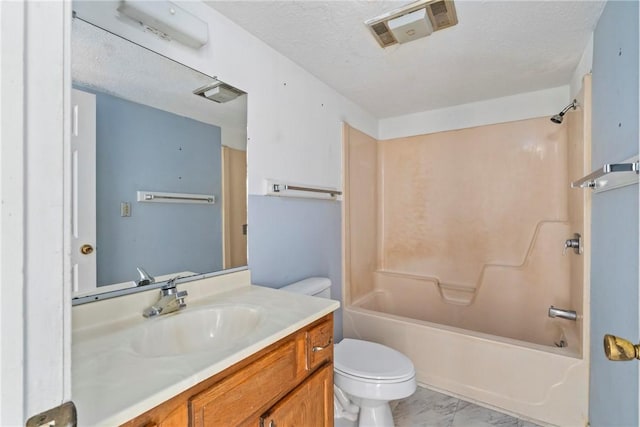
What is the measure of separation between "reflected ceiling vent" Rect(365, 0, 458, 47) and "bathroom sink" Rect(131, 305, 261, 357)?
1.41m

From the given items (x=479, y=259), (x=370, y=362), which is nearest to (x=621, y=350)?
(x=370, y=362)

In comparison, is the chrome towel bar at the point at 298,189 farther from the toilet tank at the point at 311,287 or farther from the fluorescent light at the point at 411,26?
the fluorescent light at the point at 411,26

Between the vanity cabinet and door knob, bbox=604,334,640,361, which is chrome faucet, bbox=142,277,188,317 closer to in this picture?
the vanity cabinet

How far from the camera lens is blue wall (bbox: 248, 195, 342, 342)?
5.29 ft

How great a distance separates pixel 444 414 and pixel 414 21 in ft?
6.92

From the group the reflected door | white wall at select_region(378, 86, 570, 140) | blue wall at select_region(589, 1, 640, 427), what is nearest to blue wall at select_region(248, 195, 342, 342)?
the reflected door

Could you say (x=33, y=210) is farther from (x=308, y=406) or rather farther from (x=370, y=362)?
(x=370, y=362)

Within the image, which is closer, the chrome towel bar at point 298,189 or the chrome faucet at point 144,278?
the chrome faucet at point 144,278

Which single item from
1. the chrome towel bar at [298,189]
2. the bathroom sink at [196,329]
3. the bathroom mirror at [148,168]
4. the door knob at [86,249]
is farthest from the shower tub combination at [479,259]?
the door knob at [86,249]

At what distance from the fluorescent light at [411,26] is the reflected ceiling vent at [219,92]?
81cm

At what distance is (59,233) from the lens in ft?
1.19

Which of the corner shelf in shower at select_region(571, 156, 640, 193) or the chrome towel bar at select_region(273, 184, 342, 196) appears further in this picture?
the chrome towel bar at select_region(273, 184, 342, 196)

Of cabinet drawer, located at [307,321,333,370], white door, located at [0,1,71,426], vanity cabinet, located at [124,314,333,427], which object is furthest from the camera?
cabinet drawer, located at [307,321,333,370]

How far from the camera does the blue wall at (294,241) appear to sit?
1.61 metres
